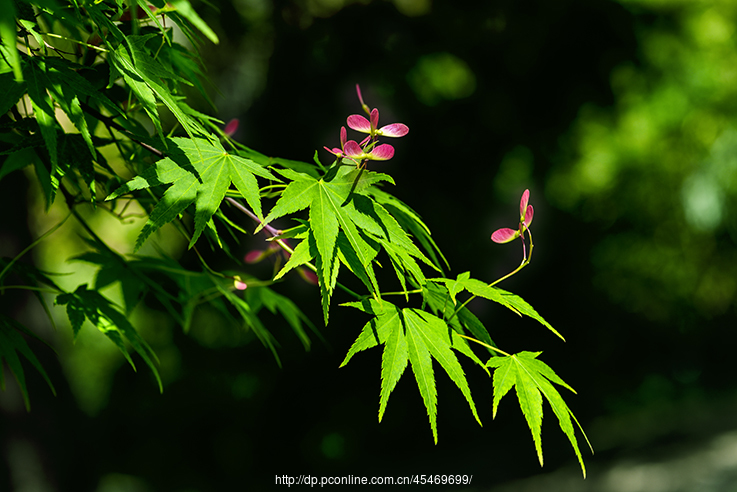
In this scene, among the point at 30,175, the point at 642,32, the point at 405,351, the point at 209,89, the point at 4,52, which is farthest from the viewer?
the point at 209,89

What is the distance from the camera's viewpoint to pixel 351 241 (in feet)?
1.79

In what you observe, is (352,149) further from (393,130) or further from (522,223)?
(522,223)

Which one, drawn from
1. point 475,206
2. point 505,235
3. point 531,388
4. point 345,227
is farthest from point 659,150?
point 345,227

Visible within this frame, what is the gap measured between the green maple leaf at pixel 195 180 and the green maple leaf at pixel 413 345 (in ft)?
0.64

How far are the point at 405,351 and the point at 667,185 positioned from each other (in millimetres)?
3419

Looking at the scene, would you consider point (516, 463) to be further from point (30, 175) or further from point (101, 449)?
point (30, 175)

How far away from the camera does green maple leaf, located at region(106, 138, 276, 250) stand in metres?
0.54

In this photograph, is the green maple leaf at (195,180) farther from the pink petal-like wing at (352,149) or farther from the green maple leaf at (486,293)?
the green maple leaf at (486,293)

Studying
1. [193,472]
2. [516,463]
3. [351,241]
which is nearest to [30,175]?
[193,472]

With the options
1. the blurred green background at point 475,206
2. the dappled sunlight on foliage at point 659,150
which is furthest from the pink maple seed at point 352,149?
the dappled sunlight on foliage at point 659,150

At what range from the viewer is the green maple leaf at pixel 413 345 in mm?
586

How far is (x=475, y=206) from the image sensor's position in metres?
3.26

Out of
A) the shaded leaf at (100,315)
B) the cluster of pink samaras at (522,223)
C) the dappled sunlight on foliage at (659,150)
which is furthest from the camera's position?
the dappled sunlight on foliage at (659,150)

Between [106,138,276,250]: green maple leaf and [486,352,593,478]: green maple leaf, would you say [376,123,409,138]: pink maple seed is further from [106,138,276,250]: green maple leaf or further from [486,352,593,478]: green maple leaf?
[486,352,593,478]: green maple leaf
